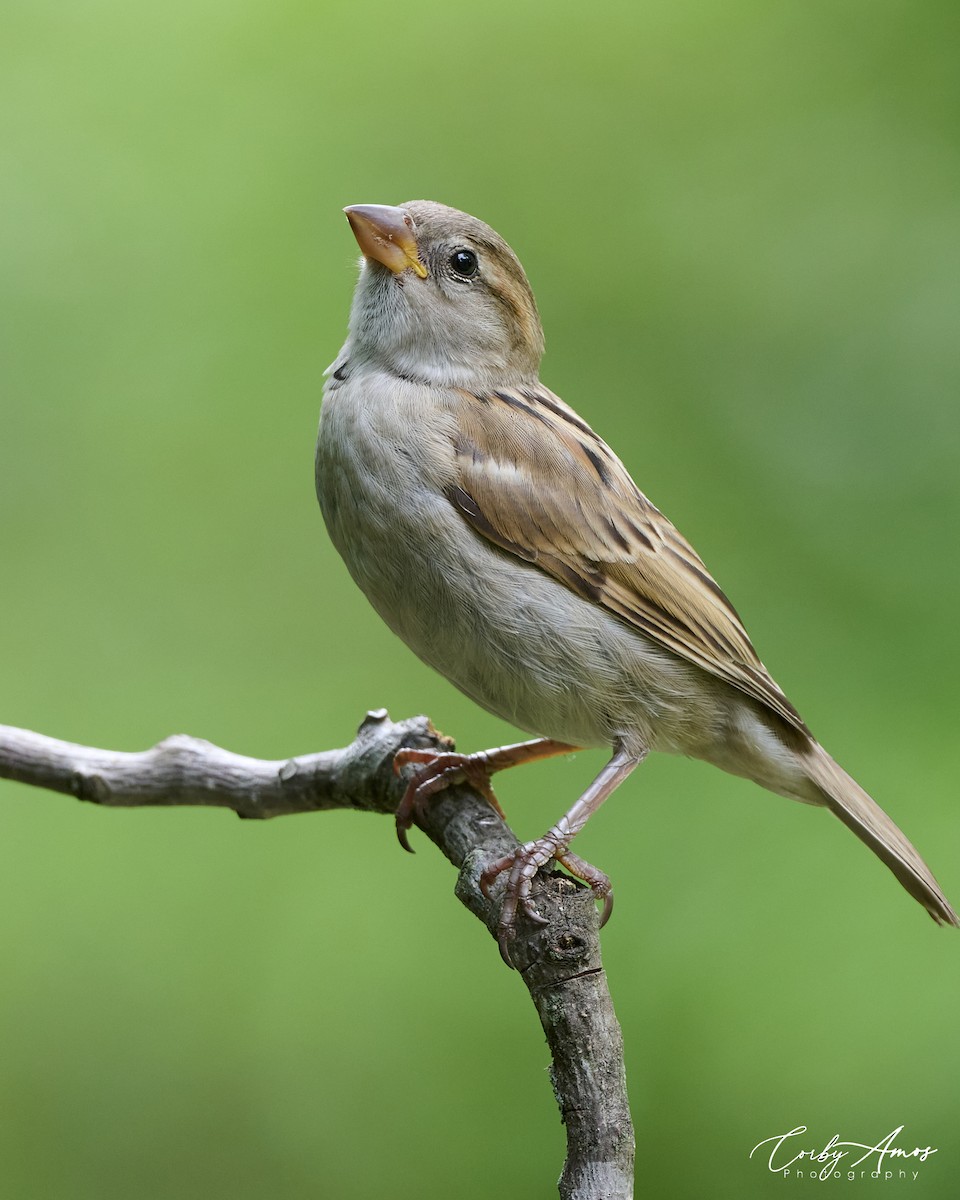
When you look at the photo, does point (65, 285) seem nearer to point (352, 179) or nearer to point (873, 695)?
point (352, 179)

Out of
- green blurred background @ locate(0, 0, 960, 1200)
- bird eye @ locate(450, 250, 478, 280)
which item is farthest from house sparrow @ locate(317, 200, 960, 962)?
green blurred background @ locate(0, 0, 960, 1200)

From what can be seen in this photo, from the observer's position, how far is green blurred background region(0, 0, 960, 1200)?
328 centimetres

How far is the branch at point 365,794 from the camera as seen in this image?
2.08 metres

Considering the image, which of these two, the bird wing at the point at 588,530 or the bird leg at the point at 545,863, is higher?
the bird wing at the point at 588,530

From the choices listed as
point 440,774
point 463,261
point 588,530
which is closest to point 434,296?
point 463,261

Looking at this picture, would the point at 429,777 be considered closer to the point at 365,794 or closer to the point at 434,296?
the point at 365,794

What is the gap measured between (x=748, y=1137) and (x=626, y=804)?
88 cm

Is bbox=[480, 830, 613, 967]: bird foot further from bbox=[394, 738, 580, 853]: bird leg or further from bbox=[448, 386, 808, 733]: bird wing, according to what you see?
A: bbox=[448, 386, 808, 733]: bird wing

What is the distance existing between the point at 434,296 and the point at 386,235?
6.3 inches

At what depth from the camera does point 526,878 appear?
86.0 inches

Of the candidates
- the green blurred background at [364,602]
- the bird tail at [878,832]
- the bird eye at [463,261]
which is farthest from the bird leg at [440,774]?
the bird eye at [463,261]

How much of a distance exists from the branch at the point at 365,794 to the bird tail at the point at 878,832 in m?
0.69

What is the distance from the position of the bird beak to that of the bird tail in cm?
133

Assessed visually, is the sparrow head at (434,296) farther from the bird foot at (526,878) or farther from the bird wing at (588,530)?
the bird foot at (526,878)
